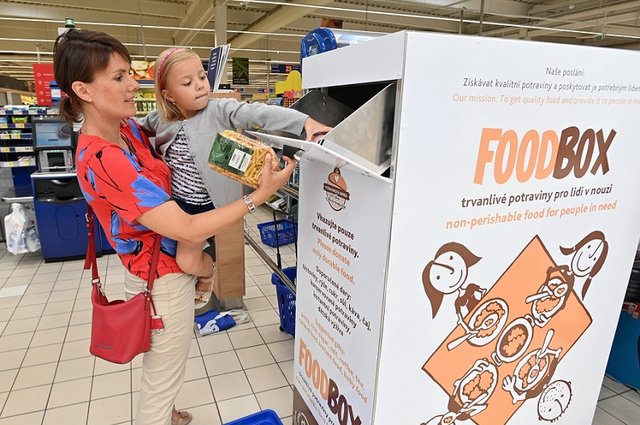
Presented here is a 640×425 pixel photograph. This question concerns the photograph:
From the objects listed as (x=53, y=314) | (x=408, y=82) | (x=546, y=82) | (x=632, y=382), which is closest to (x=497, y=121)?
(x=546, y=82)

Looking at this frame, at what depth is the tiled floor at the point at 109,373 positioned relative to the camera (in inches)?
98.2

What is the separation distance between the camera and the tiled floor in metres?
2.49

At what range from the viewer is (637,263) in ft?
8.15

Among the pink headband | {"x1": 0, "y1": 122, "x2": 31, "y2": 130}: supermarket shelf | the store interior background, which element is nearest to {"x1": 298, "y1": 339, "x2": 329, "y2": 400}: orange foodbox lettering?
the pink headband

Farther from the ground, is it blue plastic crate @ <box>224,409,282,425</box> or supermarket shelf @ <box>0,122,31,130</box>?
supermarket shelf @ <box>0,122,31,130</box>

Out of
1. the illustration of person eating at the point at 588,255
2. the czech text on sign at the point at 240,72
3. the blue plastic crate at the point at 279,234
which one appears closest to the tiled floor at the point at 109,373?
the illustration of person eating at the point at 588,255

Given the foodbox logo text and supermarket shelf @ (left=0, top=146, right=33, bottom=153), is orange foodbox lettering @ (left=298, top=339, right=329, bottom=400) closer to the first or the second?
the foodbox logo text

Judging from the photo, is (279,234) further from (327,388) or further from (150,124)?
(327,388)

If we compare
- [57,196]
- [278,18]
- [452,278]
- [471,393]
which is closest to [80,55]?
[452,278]

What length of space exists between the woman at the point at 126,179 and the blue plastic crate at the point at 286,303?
1418 mm

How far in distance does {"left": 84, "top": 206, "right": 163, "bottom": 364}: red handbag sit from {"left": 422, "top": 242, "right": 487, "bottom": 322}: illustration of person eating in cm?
105

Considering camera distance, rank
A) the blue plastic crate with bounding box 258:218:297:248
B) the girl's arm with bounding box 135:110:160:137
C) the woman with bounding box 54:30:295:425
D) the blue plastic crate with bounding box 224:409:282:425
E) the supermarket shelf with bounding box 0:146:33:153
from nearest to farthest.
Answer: the woman with bounding box 54:30:295:425
the girl's arm with bounding box 135:110:160:137
the blue plastic crate with bounding box 224:409:282:425
the blue plastic crate with bounding box 258:218:297:248
the supermarket shelf with bounding box 0:146:33:153

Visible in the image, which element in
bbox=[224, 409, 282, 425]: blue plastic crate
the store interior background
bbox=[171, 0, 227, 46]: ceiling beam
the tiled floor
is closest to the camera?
bbox=[224, 409, 282, 425]: blue plastic crate

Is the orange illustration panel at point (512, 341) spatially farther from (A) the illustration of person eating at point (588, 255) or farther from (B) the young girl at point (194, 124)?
(B) the young girl at point (194, 124)
